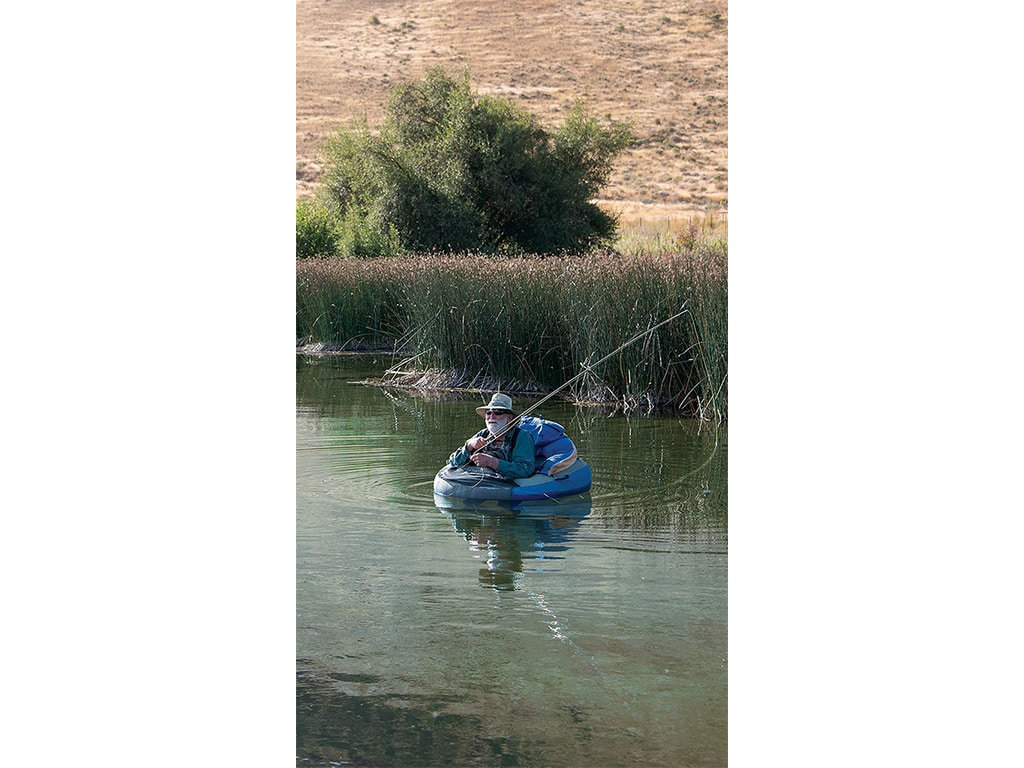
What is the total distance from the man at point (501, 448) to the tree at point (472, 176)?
17494mm

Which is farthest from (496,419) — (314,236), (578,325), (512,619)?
(314,236)

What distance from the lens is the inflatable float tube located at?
23.4 feet

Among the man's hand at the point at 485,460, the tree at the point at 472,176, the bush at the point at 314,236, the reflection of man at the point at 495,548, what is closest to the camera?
the reflection of man at the point at 495,548

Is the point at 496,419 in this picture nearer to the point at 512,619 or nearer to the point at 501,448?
the point at 501,448

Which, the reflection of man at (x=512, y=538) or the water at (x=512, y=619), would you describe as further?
the reflection of man at (x=512, y=538)

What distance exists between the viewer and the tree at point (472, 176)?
25328 mm

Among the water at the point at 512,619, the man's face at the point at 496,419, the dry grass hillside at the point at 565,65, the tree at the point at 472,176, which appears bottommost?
the water at the point at 512,619

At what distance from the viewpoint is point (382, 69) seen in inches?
1916

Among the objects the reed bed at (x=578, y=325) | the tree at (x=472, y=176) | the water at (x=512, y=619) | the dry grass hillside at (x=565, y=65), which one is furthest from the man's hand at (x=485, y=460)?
the dry grass hillside at (x=565, y=65)

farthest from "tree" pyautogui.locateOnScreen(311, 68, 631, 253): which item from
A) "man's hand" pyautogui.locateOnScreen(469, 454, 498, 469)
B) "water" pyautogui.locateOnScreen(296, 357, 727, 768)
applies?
"man's hand" pyautogui.locateOnScreen(469, 454, 498, 469)

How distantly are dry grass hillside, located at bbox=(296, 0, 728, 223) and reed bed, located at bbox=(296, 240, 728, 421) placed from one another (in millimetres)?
31148

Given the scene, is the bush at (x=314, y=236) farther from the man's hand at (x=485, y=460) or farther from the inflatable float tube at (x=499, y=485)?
the man's hand at (x=485, y=460)

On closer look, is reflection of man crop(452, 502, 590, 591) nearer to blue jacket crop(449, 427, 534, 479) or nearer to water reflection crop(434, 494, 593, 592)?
water reflection crop(434, 494, 593, 592)

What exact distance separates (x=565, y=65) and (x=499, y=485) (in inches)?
1711
